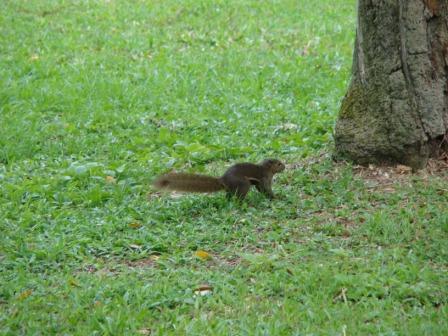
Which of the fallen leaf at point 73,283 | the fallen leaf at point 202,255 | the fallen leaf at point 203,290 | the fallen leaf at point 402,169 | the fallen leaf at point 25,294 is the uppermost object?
the fallen leaf at point 402,169

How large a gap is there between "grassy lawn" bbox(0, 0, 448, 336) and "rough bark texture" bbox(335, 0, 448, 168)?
0.24m

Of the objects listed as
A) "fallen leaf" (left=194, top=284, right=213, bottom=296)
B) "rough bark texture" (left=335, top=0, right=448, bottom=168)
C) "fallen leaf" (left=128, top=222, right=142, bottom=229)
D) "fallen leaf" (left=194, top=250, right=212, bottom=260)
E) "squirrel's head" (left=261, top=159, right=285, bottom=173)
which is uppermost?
"rough bark texture" (left=335, top=0, right=448, bottom=168)

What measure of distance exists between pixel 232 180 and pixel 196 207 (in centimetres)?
33

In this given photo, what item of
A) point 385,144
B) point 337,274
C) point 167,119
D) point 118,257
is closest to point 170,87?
point 167,119

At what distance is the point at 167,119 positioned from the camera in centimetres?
898

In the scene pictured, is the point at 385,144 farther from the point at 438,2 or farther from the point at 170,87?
the point at 170,87

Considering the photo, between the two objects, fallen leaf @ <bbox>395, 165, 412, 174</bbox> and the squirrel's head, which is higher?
the squirrel's head

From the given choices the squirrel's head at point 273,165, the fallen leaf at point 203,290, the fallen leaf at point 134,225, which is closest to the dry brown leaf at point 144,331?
the fallen leaf at point 203,290

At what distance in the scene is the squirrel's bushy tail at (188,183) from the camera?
6.02 m

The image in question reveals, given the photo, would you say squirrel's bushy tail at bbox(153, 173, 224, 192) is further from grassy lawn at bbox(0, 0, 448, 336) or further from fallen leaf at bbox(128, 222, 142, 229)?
fallen leaf at bbox(128, 222, 142, 229)

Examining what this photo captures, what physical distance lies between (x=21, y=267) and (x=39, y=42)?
23.0 ft

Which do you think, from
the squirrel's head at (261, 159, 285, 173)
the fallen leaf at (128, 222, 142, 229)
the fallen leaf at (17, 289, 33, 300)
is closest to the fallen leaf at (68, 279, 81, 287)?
the fallen leaf at (17, 289, 33, 300)

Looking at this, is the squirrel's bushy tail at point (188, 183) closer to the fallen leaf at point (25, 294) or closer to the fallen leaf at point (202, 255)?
the fallen leaf at point (202, 255)

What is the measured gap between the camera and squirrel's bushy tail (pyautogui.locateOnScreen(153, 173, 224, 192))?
19.8 feet
